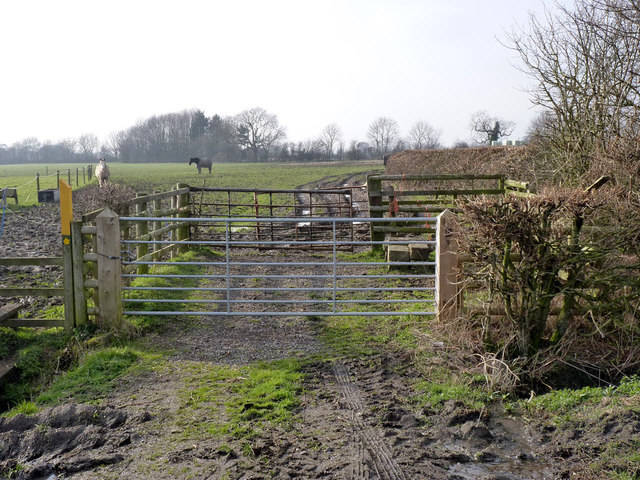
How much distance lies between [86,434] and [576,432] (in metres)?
3.64

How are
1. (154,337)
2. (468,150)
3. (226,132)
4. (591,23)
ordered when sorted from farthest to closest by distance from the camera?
(226,132) < (468,150) < (591,23) < (154,337)

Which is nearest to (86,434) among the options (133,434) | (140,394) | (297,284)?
(133,434)

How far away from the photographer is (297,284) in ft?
31.2

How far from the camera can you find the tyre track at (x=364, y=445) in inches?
146

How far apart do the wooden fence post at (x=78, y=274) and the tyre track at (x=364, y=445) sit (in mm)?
3400

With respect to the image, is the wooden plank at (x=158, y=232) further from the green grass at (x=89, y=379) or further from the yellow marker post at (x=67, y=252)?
the green grass at (x=89, y=379)

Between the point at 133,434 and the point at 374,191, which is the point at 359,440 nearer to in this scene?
the point at 133,434

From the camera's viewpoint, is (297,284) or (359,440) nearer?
(359,440)

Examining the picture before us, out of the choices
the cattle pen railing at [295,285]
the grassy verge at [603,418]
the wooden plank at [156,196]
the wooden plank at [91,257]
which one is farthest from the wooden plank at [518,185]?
the wooden plank at [91,257]

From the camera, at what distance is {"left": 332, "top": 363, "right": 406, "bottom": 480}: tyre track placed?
12.2 ft

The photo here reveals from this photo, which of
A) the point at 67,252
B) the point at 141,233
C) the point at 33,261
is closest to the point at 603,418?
the point at 67,252

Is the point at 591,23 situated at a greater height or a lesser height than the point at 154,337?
greater

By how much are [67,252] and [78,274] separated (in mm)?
287

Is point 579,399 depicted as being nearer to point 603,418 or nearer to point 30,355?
point 603,418
